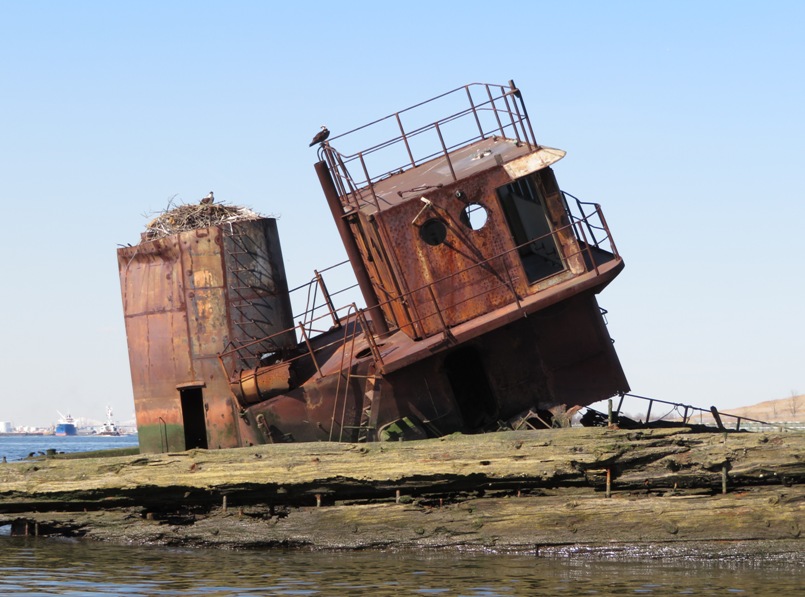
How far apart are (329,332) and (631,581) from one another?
789cm

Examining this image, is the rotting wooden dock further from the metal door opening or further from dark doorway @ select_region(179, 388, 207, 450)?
the metal door opening

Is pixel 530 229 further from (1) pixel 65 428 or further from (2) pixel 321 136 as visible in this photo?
(1) pixel 65 428

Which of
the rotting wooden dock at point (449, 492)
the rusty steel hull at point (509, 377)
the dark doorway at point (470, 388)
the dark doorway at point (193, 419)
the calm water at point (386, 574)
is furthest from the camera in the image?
the dark doorway at point (193, 419)

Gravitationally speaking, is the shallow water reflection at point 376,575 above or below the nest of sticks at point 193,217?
below

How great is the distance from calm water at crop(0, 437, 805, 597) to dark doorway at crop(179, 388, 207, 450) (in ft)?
10.7

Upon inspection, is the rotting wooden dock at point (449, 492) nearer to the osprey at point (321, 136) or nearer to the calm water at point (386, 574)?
the calm water at point (386, 574)

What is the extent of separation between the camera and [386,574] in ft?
39.2

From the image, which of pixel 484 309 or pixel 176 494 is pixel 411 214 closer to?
pixel 484 309

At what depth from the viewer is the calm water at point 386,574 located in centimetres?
1097

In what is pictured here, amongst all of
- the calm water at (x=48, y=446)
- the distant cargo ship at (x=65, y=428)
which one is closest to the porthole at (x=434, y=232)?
the calm water at (x=48, y=446)

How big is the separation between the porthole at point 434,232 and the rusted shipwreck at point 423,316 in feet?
0.08

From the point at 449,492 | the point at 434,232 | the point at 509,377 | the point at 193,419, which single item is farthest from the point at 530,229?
the point at 193,419

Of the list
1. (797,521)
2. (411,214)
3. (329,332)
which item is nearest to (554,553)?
(797,521)

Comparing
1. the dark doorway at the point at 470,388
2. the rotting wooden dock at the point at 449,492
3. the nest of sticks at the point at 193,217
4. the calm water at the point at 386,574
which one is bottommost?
the calm water at the point at 386,574
